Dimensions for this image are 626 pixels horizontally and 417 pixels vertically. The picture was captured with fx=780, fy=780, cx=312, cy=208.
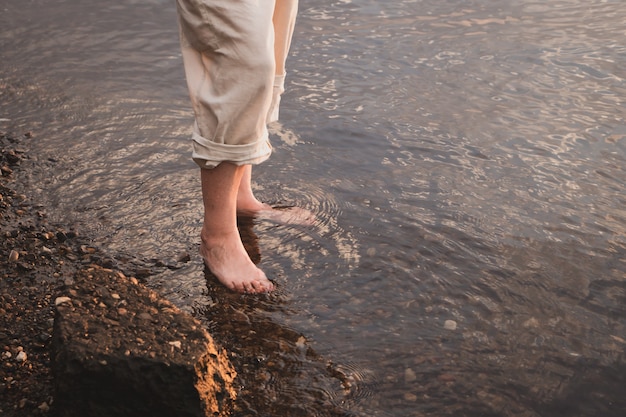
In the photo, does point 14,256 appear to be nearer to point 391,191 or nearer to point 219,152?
point 219,152

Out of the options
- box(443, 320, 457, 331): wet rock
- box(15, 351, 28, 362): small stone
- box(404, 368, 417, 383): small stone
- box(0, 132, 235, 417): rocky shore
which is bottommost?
box(443, 320, 457, 331): wet rock

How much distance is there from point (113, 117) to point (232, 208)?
5.10 feet

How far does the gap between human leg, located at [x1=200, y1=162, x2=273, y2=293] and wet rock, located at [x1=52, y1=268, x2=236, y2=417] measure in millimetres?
657

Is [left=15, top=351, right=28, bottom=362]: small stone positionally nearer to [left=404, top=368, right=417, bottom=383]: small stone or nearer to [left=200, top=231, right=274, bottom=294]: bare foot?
[left=200, top=231, right=274, bottom=294]: bare foot

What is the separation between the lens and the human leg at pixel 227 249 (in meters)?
Answer: 2.68

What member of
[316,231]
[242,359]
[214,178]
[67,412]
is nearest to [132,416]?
[67,412]

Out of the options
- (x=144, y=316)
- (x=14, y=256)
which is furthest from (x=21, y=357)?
(x=14, y=256)

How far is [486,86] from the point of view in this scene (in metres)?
4.40

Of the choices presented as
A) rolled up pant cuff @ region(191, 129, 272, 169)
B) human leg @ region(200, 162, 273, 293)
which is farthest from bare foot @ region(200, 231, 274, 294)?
rolled up pant cuff @ region(191, 129, 272, 169)

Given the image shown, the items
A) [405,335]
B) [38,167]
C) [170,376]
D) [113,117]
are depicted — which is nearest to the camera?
[170,376]

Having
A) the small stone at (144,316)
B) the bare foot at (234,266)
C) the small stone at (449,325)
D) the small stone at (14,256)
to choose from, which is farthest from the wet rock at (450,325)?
the small stone at (14,256)

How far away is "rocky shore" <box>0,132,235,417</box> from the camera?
1903 mm

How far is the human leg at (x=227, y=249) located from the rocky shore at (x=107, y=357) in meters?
0.52

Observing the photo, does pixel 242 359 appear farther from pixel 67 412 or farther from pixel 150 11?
pixel 150 11
